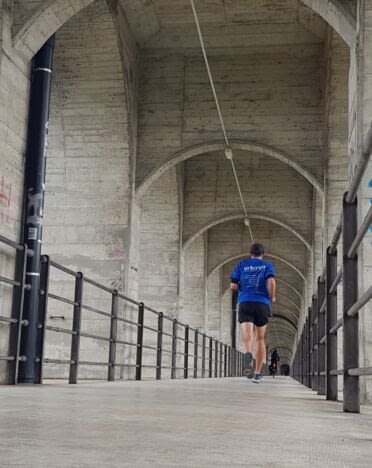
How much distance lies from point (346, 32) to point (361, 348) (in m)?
3.57

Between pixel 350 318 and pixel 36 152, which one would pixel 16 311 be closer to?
pixel 36 152

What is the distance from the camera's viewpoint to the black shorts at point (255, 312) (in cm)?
749

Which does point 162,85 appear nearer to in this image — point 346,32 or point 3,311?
point 346,32

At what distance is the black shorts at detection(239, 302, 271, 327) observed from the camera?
7488 millimetres

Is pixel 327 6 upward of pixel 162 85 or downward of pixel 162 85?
downward

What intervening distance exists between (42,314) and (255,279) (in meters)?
2.43

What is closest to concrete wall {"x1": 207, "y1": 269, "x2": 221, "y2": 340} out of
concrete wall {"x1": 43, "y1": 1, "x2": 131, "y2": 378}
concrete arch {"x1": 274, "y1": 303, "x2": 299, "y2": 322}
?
concrete arch {"x1": 274, "y1": 303, "x2": 299, "y2": 322}

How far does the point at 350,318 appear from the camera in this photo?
11.1ft

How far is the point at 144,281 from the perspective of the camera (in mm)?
18188

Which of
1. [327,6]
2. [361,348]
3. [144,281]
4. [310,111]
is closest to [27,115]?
[327,6]

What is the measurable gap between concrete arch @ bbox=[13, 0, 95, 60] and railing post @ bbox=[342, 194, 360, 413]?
5.59 meters

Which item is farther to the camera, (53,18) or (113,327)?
(53,18)

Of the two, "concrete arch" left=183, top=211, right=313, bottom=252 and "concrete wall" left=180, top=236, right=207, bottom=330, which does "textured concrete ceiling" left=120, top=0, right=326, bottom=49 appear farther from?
"concrete wall" left=180, top=236, right=207, bottom=330

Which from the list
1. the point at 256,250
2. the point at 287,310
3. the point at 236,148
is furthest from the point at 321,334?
the point at 287,310
